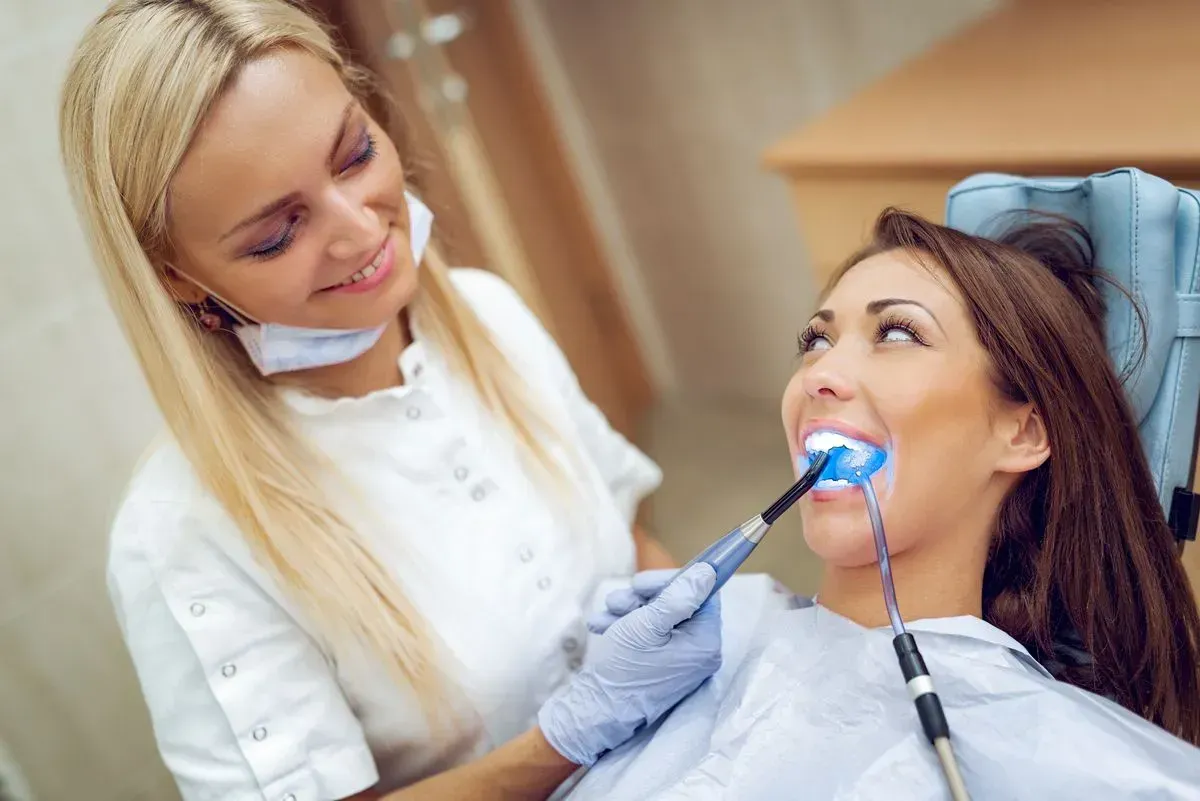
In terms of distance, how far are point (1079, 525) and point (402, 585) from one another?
2.17 ft

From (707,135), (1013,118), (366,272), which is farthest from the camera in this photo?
(707,135)

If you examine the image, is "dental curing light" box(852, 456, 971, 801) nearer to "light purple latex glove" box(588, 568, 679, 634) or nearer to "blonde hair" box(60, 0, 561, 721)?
"light purple latex glove" box(588, 568, 679, 634)

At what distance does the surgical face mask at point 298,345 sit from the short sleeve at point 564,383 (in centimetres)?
25

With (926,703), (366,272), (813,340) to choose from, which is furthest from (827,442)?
(366,272)

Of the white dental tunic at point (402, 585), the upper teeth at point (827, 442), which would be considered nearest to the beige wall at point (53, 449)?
the white dental tunic at point (402, 585)

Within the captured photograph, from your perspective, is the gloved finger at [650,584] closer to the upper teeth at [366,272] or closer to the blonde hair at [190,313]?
the blonde hair at [190,313]

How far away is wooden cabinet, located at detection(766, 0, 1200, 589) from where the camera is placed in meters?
1.16

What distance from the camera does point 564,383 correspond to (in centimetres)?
132

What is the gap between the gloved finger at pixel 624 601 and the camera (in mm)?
1011

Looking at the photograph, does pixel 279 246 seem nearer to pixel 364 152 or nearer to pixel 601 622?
pixel 364 152

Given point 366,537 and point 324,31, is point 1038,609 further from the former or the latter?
point 324,31

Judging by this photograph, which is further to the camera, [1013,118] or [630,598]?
[1013,118]

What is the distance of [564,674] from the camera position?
114 cm

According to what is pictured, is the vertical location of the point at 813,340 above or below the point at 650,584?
above
